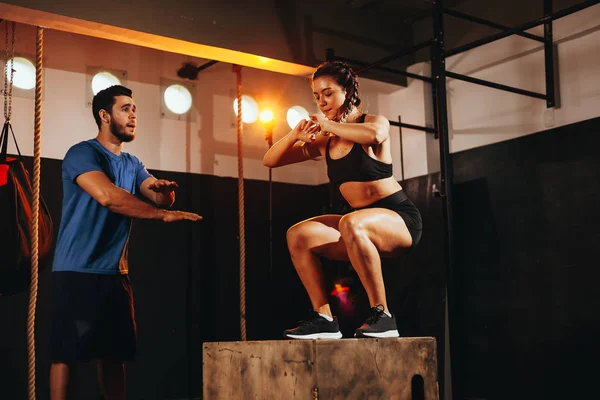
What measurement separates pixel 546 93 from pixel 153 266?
10.5 ft

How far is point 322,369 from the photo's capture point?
2.76 m

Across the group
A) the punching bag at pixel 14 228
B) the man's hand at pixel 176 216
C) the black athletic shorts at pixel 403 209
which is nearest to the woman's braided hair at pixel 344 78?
the black athletic shorts at pixel 403 209

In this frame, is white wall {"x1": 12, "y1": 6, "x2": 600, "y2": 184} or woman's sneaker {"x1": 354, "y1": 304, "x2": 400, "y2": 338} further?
white wall {"x1": 12, "y1": 6, "x2": 600, "y2": 184}

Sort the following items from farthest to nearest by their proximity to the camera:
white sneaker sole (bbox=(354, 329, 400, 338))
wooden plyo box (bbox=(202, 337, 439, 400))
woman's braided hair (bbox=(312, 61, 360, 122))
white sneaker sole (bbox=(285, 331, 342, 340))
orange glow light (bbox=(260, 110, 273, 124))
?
1. orange glow light (bbox=(260, 110, 273, 124))
2. woman's braided hair (bbox=(312, 61, 360, 122))
3. white sneaker sole (bbox=(285, 331, 342, 340))
4. white sneaker sole (bbox=(354, 329, 400, 338))
5. wooden plyo box (bbox=(202, 337, 439, 400))

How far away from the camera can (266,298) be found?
19.2 ft

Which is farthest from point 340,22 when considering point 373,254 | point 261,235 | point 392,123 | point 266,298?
point 373,254

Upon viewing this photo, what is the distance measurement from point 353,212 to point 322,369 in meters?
0.70

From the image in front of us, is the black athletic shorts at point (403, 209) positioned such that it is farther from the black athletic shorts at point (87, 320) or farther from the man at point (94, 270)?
the black athletic shorts at point (87, 320)

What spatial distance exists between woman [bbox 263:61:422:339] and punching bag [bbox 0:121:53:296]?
184 cm

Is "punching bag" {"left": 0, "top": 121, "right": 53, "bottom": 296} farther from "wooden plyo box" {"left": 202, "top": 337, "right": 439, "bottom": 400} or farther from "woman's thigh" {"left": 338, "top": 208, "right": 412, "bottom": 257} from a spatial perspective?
"woman's thigh" {"left": 338, "top": 208, "right": 412, "bottom": 257}

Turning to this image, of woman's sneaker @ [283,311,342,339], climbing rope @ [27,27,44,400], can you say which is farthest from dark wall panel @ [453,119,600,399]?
climbing rope @ [27,27,44,400]

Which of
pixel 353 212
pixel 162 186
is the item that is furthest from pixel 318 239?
pixel 162 186

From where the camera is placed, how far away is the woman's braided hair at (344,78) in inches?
123

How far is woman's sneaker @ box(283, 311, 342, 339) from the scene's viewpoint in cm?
303
